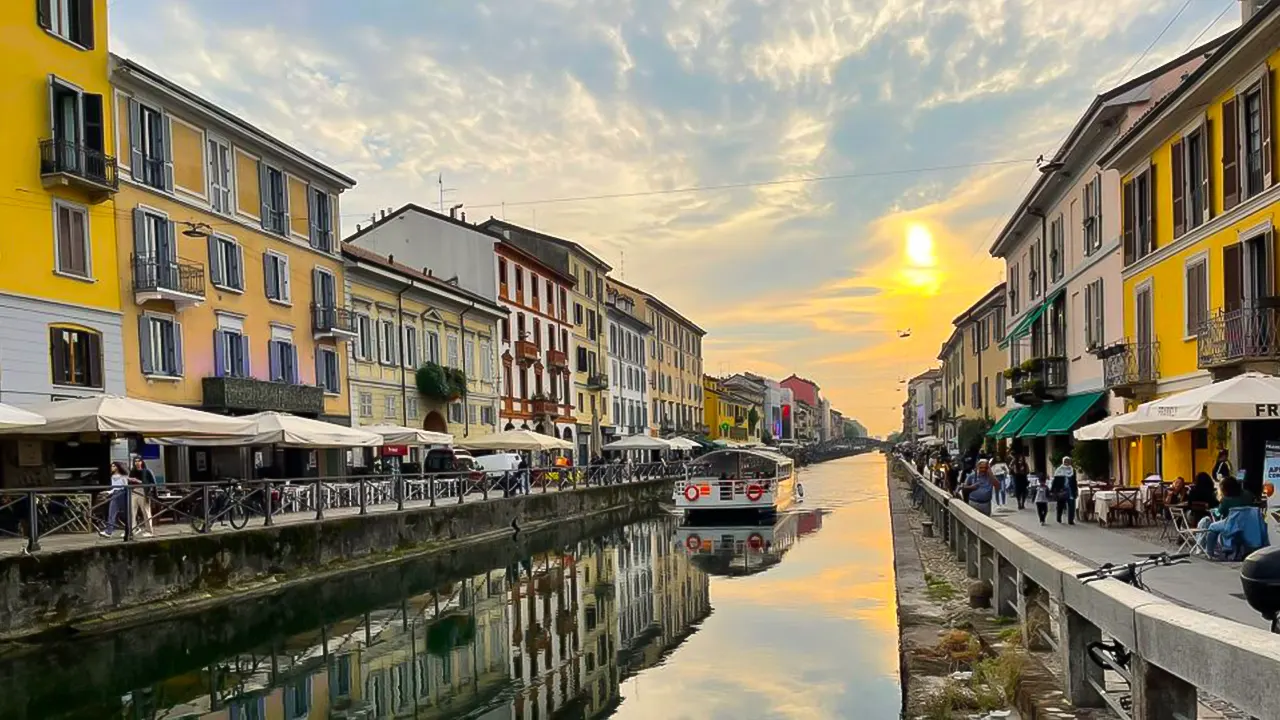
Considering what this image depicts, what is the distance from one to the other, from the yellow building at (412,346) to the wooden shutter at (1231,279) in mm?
25963

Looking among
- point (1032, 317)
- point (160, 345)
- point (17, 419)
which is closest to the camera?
point (17, 419)

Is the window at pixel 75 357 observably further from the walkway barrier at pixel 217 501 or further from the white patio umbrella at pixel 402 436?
the white patio umbrella at pixel 402 436

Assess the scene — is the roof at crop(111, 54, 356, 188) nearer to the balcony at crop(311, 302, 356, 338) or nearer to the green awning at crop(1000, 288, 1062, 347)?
the balcony at crop(311, 302, 356, 338)

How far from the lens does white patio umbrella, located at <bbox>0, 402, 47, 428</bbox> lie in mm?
15008

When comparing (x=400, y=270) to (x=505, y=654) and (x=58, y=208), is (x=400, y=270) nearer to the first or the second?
(x=58, y=208)

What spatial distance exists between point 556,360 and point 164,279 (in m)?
29.9

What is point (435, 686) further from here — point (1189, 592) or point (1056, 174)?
point (1056, 174)

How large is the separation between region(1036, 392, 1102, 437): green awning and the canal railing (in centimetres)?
1805

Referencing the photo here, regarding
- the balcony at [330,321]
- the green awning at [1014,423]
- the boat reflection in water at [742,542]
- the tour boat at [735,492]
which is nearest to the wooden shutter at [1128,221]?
the green awning at [1014,423]

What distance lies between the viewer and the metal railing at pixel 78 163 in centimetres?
2172

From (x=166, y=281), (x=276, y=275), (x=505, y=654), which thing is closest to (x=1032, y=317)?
(x=276, y=275)

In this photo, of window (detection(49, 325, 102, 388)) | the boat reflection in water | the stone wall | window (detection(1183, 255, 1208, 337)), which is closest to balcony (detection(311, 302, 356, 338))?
the stone wall

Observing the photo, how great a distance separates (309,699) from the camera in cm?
1257

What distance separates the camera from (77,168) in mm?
22094
